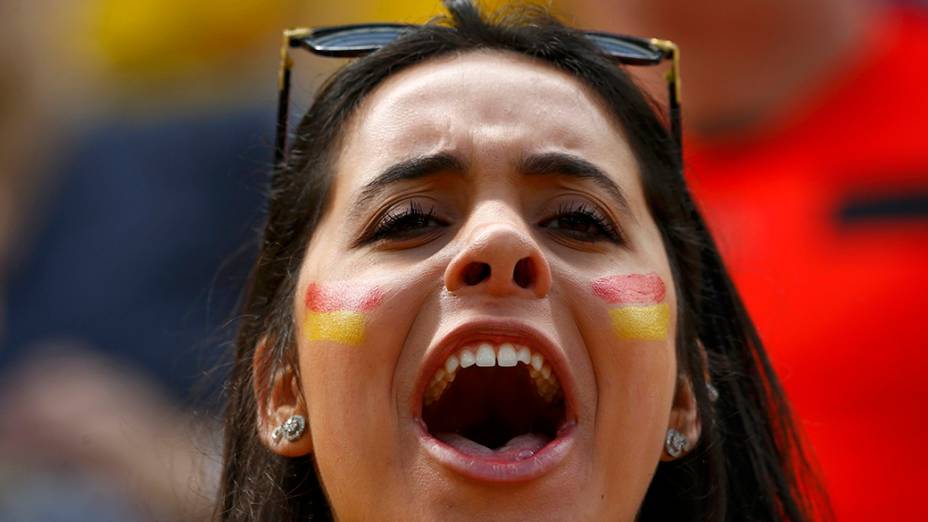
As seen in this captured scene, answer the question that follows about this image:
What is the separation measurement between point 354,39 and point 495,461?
956mm

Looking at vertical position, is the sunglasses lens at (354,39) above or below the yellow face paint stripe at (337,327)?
above

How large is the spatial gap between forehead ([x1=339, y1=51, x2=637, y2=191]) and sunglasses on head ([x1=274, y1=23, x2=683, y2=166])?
0.49 ft

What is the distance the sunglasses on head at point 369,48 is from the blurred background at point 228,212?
0.18m

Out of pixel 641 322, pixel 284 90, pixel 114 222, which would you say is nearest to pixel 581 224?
pixel 641 322

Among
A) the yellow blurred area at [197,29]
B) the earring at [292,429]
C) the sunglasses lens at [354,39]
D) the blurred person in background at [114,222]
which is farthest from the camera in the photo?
the yellow blurred area at [197,29]

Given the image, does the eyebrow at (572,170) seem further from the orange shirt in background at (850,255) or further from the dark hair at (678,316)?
the orange shirt in background at (850,255)

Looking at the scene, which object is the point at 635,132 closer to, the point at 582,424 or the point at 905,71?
the point at 582,424

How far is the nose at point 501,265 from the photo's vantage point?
223 cm

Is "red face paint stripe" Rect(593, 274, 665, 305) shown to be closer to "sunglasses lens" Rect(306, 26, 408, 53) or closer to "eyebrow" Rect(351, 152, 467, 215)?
"eyebrow" Rect(351, 152, 467, 215)

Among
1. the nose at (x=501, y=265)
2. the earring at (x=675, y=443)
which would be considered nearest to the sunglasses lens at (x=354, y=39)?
the nose at (x=501, y=265)

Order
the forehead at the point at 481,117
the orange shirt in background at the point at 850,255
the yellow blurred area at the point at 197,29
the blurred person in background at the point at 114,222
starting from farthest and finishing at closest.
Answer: the yellow blurred area at the point at 197,29 → the blurred person in background at the point at 114,222 → the orange shirt in background at the point at 850,255 → the forehead at the point at 481,117

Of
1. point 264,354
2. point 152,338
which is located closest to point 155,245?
point 152,338

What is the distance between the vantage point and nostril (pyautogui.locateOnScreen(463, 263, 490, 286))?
2271 mm

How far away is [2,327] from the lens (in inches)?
200
